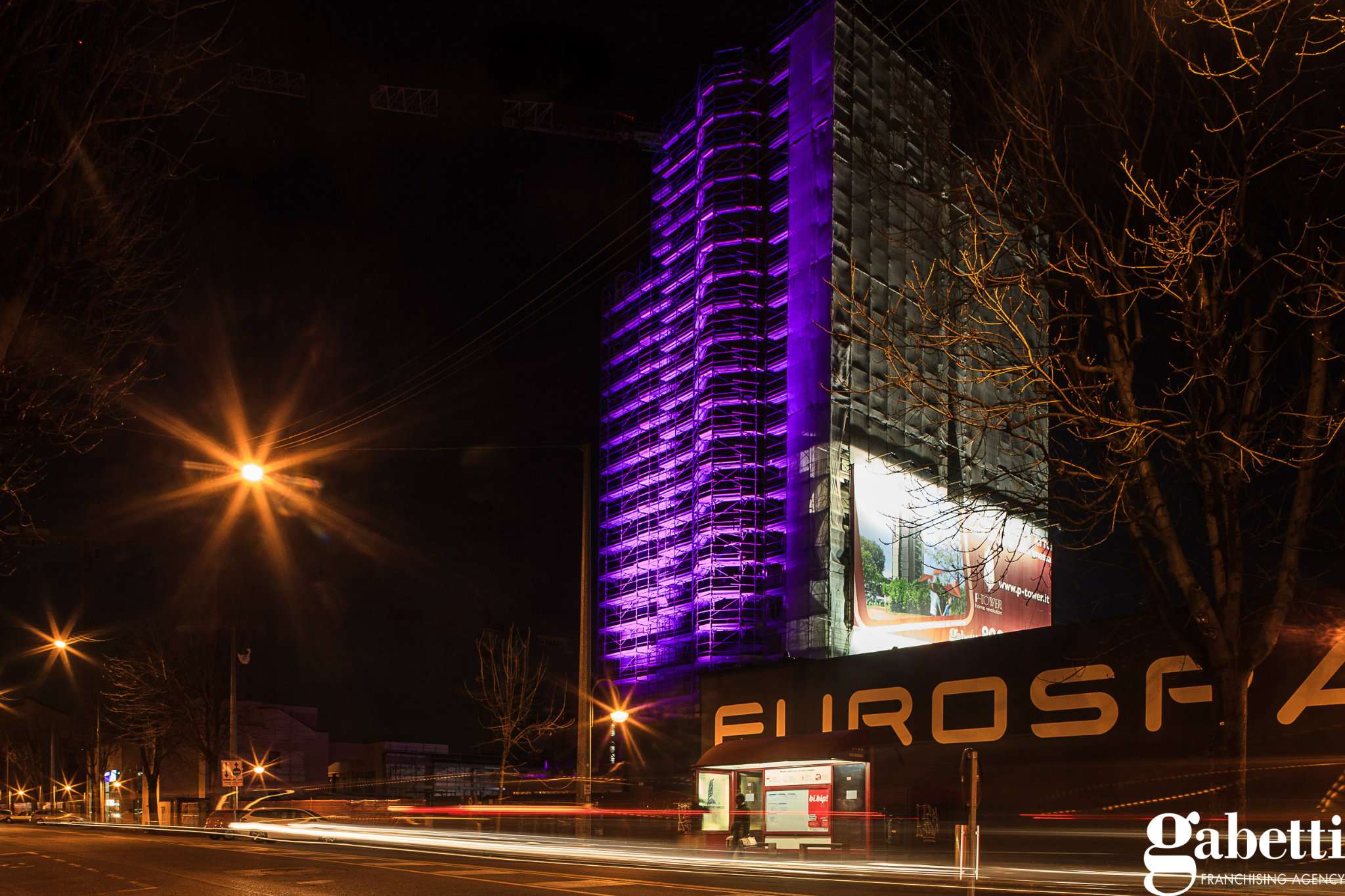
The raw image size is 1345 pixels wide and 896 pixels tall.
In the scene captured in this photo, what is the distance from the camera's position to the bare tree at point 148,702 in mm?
58312

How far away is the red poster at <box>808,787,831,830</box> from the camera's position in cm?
2702

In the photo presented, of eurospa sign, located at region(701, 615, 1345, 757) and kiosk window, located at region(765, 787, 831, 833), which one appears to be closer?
eurospa sign, located at region(701, 615, 1345, 757)

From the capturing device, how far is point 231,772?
33375 millimetres

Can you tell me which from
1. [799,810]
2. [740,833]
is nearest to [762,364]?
[799,810]

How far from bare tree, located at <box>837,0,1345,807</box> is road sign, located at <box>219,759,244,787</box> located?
25.9 meters

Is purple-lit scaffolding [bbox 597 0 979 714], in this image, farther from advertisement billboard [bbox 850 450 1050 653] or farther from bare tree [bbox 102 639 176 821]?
bare tree [bbox 102 639 176 821]

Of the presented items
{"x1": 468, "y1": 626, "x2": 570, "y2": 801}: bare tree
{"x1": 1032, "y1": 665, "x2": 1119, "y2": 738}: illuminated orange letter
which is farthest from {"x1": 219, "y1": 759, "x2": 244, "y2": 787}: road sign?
{"x1": 1032, "y1": 665, "x2": 1119, "y2": 738}: illuminated orange letter

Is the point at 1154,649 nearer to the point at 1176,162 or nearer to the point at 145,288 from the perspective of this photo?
the point at 1176,162

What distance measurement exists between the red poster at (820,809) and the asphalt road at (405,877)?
5.31 metres

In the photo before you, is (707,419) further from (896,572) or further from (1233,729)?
(1233,729)

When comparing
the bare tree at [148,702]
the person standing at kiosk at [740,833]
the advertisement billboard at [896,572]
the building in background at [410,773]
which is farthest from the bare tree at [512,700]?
the advertisement billboard at [896,572]

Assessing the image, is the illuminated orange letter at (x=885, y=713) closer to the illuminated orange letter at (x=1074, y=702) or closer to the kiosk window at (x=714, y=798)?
the kiosk window at (x=714, y=798)

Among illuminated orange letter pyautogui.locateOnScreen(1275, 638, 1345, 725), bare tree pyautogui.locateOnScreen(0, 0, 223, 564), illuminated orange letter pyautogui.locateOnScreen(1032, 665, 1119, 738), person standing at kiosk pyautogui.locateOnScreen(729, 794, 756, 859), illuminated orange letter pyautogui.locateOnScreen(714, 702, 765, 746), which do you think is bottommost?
person standing at kiosk pyautogui.locateOnScreen(729, 794, 756, 859)

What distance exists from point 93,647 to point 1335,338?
7557 centimetres
